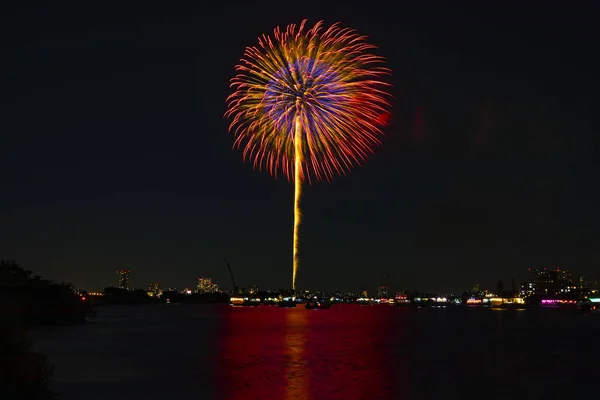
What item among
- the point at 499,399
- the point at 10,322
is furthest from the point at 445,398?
the point at 10,322

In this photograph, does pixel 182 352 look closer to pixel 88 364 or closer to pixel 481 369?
pixel 88 364

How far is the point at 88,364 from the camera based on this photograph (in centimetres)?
6044

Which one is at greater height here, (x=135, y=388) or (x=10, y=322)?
(x=10, y=322)

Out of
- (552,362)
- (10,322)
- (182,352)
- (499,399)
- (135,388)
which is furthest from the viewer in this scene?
(182,352)

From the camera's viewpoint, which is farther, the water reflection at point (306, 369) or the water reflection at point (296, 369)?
the water reflection at point (306, 369)

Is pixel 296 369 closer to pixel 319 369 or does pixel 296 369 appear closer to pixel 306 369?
pixel 306 369

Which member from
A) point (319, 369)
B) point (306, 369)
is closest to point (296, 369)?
point (306, 369)

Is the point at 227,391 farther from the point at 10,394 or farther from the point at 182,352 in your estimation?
the point at 182,352

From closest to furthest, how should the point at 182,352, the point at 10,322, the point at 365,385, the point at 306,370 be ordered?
the point at 10,322
the point at 365,385
the point at 306,370
the point at 182,352

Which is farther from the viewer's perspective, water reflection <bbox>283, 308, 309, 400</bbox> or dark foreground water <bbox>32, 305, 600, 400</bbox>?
dark foreground water <bbox>32, 305, 600, 400</bbox>

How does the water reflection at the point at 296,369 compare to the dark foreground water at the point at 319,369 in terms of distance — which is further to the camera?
the dark foreground water at the point at 319,369

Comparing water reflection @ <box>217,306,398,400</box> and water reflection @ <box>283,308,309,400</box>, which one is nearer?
water reflection @ <box>283,308,309,400</box>

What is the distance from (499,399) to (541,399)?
279cm

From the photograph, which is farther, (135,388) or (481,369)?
(481,369)
